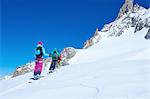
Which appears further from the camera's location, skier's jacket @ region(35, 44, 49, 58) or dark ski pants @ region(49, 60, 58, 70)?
dark ski pants @ region(49, 60, 58, 70)

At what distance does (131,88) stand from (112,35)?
50.8 m

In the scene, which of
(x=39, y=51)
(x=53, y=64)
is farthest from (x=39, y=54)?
(x=53, y=64)

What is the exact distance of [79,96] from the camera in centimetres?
1041

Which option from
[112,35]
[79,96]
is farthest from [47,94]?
[112,35]

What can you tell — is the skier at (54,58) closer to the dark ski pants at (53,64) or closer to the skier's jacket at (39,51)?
the dark ski pants at (53,64)

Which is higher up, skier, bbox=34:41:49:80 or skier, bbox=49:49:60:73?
skier, bbox=49:49:60:73

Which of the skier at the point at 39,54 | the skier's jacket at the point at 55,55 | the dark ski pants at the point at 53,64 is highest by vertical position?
the skier's jacket at the point at 55,55

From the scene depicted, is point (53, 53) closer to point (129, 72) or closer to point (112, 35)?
point (129, 72)

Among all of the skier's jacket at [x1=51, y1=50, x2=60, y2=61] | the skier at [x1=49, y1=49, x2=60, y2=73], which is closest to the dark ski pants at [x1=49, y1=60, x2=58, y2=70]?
the skier at [x1=49, y1=49, x2=60, y2=73]

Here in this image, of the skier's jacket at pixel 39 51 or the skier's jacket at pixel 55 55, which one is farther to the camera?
the skier's jacket at pixel 55 55

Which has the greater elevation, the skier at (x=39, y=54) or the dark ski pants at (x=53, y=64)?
the dark ski pants at (x=53, y=64)

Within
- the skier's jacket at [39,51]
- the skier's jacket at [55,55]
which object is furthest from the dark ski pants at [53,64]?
the skier's jacket at [39,51]

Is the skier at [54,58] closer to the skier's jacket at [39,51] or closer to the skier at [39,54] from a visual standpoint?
the skier at [39,54]

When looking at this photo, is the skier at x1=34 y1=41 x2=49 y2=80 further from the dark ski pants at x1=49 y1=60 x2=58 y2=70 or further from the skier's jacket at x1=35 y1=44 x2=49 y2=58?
the dark ski pants at x1=49 y1=60 x2=58 y2=70
